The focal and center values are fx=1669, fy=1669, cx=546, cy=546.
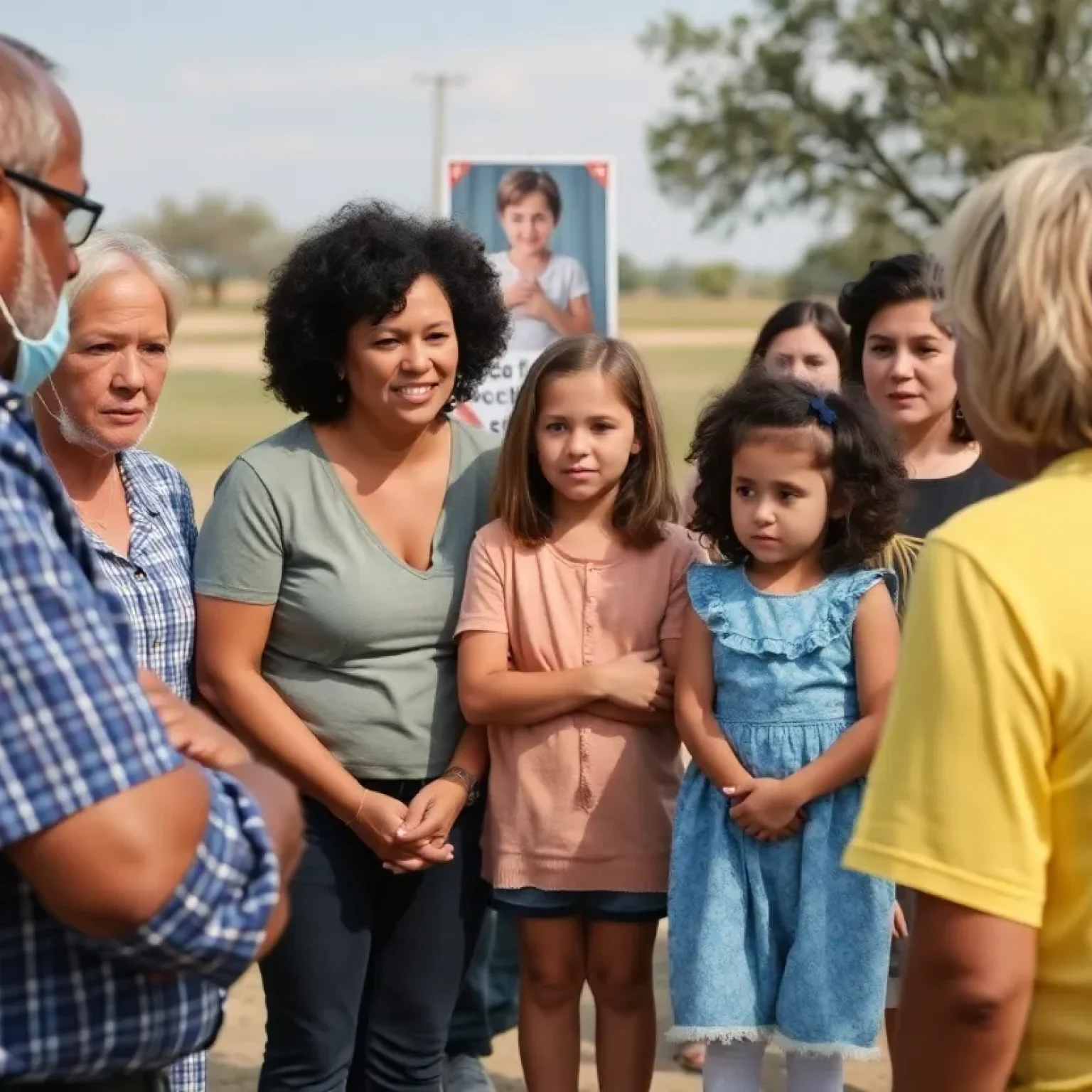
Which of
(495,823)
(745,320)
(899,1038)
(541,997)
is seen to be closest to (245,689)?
(495,823)

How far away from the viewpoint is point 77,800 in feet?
5.02

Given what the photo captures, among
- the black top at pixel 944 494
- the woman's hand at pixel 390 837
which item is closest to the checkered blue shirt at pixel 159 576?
the woman's hand at pixel 390 837

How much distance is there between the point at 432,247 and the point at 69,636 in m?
2.19

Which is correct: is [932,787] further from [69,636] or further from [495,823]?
[495,823]

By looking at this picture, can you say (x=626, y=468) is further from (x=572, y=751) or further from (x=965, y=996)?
(x=965, y=996)

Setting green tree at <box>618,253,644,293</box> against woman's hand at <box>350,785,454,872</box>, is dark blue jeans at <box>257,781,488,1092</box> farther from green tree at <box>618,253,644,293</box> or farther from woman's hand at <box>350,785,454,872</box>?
green tree at <box>618,253,644,293</box>

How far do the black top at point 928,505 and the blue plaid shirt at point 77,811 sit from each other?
224 centimetres

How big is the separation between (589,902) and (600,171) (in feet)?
13.5

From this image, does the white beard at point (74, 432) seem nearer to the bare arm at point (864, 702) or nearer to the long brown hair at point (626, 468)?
the long brown hair at point (626, 468)

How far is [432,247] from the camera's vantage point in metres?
3.60

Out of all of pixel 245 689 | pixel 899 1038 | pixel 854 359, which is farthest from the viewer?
pixel 854 359

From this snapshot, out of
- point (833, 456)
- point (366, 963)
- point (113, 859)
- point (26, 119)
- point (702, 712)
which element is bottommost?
point (366, 963)

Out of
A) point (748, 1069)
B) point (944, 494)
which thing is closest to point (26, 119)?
point (748, 1069)

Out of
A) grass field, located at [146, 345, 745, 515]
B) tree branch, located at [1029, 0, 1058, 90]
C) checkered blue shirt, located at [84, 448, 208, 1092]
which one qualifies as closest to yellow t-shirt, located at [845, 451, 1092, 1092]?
checkered blue shirt, located at [84, 448, 208, 1092]
